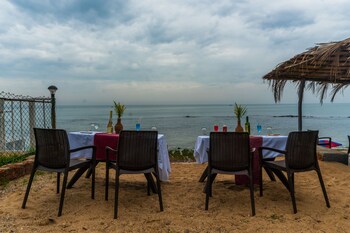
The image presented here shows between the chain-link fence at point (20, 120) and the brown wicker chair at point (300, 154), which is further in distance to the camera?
the chain-link fence at point (20, 120)

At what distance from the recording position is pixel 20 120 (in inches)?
224

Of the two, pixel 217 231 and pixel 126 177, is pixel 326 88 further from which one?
pixel 217 231

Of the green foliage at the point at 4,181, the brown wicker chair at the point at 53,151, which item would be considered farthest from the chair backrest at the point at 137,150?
the green foliage at the point at 4,181

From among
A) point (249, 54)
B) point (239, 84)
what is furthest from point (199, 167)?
point (239, 84)

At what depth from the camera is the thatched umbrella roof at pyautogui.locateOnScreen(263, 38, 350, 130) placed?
4.68m

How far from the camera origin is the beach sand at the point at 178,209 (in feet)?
8.84

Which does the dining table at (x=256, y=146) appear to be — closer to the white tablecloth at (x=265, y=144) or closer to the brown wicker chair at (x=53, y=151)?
the white tablecloth at (x=265, y=144)

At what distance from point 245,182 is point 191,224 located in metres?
1.52

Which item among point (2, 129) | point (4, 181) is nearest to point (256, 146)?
point (4, 181)

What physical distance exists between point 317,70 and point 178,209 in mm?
4220

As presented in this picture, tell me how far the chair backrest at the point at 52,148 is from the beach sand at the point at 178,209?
0.49 m

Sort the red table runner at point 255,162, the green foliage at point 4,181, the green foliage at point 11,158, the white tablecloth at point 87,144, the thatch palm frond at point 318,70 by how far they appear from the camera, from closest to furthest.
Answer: the red table runner at point 255,162 < the white tablecloth at point 87,144 < the green foliage at point 4,181 < the thatch palm frond at point 318,70 < the green foliage at point 11,158

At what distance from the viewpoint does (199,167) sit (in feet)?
18.6

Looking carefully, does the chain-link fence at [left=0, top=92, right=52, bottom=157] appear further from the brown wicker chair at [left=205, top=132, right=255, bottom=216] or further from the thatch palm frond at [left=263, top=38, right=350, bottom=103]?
the thatch palm frond at [left=263, top=38, right=350, bottom=103]
